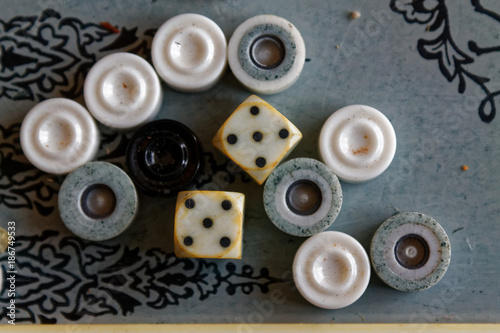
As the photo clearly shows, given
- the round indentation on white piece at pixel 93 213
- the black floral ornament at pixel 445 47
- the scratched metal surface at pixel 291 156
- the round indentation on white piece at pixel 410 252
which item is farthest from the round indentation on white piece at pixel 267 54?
the round indentation on white piece at pixel 410 252

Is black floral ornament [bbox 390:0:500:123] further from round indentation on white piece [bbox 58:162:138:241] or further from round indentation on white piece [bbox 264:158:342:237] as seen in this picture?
round indentation on white piece [bbox 58:162:138:241]

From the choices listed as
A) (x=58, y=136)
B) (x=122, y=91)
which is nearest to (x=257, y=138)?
(x=122, y=91)

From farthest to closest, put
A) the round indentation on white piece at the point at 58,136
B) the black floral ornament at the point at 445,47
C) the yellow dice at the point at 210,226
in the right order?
the black floral ornament at the point at 445,47 < the round indentation on white piece at the point at 58,136 < the yellow dice at the point at 210,226

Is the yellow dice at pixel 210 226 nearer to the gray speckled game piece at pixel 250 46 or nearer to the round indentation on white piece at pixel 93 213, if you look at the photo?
the round indentation on white piece at pixel 93 213

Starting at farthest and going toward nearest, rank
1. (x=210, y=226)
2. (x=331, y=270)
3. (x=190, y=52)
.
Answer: (x=190, y=52), (x=331, y=270), (x=210, y=226)

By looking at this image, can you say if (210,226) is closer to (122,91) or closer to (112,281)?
(112,281)

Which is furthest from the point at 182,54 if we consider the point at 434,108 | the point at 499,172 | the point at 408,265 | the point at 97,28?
the point at 499,172
